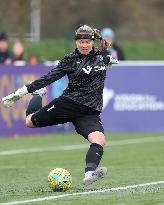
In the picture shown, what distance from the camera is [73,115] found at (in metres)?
12.2

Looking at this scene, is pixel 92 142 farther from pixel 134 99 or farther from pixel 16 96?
pixel 134 99

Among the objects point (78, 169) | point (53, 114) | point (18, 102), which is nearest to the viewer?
point (53, 114)

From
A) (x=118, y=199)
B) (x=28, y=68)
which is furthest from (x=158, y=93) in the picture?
(x=118, y=199)

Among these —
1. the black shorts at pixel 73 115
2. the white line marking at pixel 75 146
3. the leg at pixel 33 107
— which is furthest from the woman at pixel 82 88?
the white line marking at pixel 75 146

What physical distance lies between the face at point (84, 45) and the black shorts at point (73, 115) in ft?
2.08

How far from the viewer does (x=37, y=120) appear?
12430 millimetres

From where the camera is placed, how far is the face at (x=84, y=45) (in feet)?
39.5

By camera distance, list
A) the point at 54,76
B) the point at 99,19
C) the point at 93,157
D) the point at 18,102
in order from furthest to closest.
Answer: the point at 99,19 < the point at 18,102 < the point at 54,76 < the point at 93,157

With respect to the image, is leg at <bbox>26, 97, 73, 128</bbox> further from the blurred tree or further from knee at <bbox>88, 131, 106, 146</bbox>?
the blurred tree

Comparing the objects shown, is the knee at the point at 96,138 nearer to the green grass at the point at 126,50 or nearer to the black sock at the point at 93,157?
the black sock at the point at 93,157

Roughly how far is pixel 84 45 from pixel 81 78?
0.41 m

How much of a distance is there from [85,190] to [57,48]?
27518 mm

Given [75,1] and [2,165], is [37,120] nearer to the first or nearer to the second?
[2,165]

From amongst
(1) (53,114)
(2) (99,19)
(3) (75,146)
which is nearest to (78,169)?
(1) (53,114)
